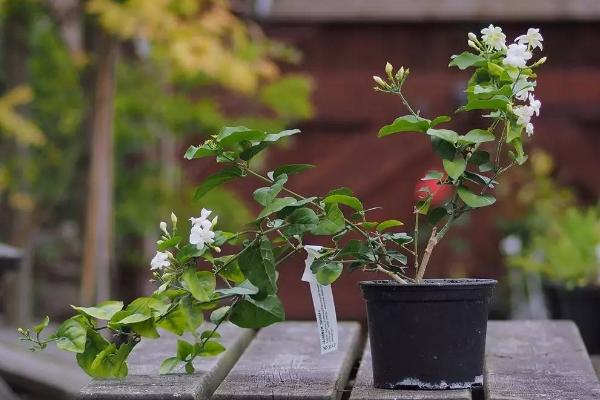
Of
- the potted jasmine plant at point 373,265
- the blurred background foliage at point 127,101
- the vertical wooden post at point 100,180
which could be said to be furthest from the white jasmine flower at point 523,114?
the vertical wooden post at point 100,180

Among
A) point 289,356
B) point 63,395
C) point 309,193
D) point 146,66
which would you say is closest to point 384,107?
point 309,193

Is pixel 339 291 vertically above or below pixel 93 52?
below

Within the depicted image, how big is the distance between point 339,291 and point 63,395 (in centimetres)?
339

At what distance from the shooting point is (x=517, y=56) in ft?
5.22

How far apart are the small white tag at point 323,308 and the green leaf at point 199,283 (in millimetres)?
150

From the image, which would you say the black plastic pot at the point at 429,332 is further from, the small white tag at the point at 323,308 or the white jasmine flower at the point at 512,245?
the white jasmine flower at the point at 512,245

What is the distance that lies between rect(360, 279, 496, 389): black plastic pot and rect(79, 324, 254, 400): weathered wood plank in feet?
0.92

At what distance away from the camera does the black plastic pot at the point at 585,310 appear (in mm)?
3598

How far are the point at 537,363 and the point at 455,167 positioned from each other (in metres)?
0.50

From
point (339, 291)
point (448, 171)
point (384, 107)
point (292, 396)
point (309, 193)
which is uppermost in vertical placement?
point (448, 171)

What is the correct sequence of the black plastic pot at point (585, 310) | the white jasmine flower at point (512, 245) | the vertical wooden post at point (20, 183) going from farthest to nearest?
the white jasmine flower at point (512, 245), the vertical wooden post at point (20, 183), the black plastic pot at point (585, 310)

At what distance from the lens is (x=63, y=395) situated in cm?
376

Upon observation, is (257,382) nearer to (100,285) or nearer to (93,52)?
(100,285)

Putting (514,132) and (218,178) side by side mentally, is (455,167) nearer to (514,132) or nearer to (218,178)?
(514,132)
